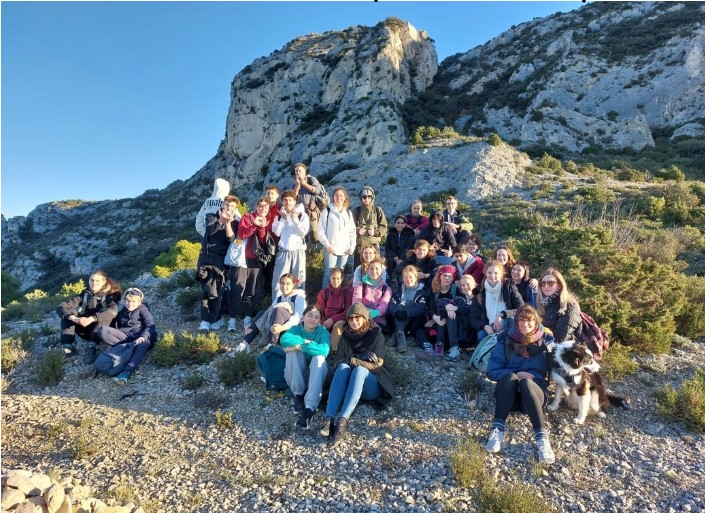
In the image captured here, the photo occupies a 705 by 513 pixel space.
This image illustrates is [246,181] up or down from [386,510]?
up

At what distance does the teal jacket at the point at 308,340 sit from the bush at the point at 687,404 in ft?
13.1

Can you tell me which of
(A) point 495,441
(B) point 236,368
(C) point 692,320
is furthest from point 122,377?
(C) point 692,320

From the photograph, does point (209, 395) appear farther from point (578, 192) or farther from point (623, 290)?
point (578, 192)

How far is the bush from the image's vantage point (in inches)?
170

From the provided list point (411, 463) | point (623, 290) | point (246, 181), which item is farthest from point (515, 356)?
point (246, 181)

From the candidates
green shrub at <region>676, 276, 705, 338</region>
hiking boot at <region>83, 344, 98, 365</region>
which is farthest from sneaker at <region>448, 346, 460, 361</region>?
hiking boot at <region>83, 344, 98, 365</region>

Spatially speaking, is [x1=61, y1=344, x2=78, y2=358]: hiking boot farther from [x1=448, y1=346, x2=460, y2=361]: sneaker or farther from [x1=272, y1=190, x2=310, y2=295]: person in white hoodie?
[x1=448, y1=346, x2=460, y2=361]: sneaker

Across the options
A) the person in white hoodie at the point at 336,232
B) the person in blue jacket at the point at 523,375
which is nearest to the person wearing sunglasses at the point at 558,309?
the person in blue jacket at the point at 523,375

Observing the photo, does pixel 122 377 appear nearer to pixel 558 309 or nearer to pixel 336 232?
pixel 336 232

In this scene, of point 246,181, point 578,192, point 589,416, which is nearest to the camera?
point 589,416

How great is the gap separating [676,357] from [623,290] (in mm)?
1208

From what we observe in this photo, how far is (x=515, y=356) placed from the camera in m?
4.46

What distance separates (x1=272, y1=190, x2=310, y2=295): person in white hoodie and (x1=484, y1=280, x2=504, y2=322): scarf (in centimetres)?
300

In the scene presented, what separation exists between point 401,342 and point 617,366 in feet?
9.68
